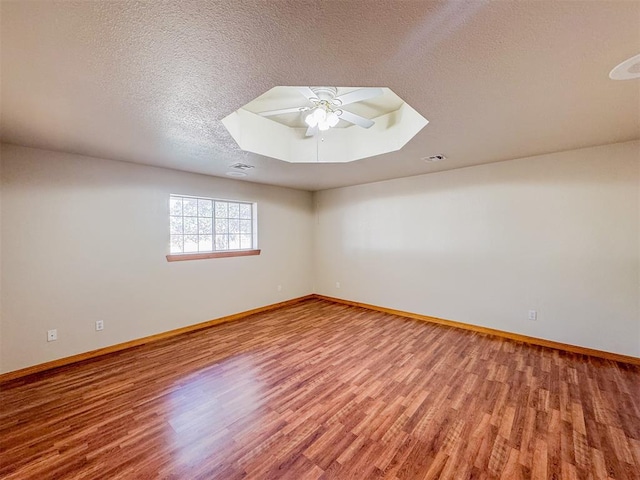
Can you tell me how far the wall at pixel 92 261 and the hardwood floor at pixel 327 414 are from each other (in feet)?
1.43

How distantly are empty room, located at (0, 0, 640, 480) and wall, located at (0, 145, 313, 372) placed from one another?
2 centimetres

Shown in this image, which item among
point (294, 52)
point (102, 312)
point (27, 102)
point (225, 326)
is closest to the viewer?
point (294, 52)

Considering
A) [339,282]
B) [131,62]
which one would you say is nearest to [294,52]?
[131,62]

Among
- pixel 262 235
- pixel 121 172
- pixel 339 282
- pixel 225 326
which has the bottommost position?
pixel 225 326

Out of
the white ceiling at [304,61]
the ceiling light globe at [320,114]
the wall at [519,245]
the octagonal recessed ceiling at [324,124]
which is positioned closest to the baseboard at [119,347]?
the white ceiling at [304,61]

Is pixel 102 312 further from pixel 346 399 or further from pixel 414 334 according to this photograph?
pixel 414 334

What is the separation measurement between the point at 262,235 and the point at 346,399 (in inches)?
128

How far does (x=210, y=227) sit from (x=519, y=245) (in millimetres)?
4463

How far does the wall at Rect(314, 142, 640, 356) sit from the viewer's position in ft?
9.24

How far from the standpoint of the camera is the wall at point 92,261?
2600 millimetres

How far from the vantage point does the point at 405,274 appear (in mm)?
4410

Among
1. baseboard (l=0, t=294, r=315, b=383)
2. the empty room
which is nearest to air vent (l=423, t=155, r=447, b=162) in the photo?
the empty room

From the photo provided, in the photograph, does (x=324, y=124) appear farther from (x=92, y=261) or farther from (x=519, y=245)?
(x=92, y=261)

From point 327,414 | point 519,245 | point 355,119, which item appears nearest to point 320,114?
point 355,119
